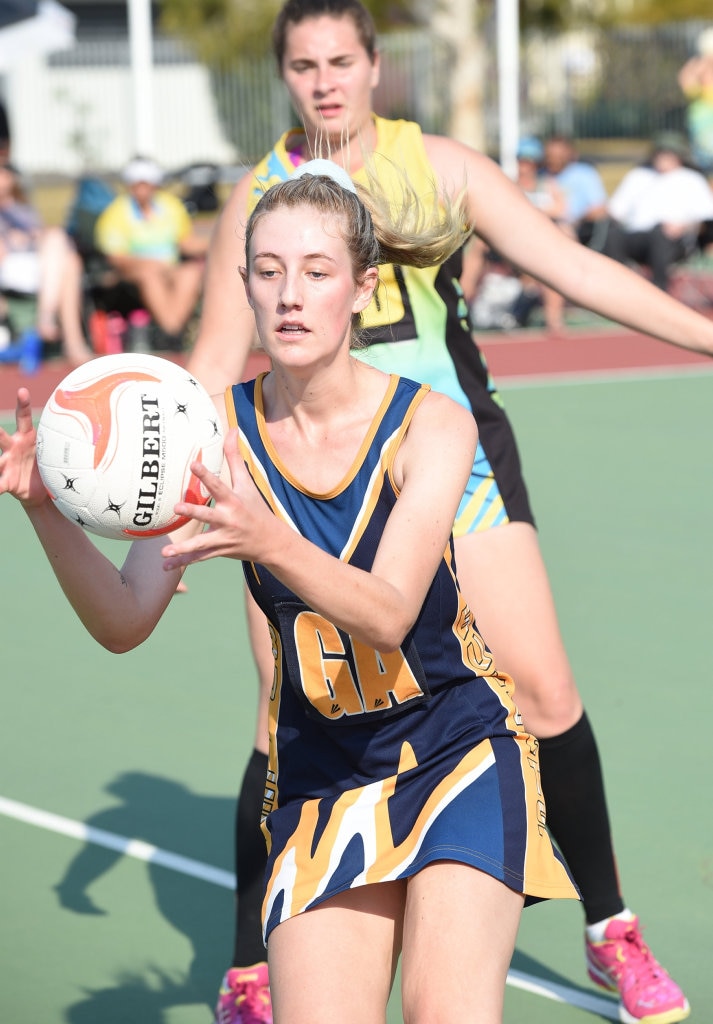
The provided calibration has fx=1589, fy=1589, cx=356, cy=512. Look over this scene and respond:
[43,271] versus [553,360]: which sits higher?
[43,271]

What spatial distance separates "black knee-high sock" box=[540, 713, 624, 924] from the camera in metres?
3.64

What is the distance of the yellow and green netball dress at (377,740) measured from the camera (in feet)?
8.86

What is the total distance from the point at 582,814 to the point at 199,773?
67.6 inches

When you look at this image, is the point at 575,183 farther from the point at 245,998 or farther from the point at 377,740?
the point at 377,740

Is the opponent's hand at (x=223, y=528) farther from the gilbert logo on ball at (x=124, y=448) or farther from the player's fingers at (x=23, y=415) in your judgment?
the player's fingers at (x=23, y=415)

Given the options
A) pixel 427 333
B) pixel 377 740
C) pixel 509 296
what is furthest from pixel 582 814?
pixel 509 296

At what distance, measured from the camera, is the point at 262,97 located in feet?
92.0

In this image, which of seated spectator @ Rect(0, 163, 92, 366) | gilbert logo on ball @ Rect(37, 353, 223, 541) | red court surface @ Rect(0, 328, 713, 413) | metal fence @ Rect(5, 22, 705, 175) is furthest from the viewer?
metal fence @ Rect(5, 22, 705, 175)

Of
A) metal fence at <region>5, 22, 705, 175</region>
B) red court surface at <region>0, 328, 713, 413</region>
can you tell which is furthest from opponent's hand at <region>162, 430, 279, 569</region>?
metal fence at <region>5, 22, 705, 175</region>

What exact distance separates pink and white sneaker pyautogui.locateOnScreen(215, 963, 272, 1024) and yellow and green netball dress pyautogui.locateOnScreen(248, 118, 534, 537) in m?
1.10

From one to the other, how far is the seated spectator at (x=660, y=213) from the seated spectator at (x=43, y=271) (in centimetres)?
495

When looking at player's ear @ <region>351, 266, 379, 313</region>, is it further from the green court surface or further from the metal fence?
the metal fence

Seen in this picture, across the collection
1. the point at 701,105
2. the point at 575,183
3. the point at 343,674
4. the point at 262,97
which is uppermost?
the point at 262,97

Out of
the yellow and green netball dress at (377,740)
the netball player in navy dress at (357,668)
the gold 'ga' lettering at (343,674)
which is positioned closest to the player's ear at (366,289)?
the netball player in navy dress at (357,668)
